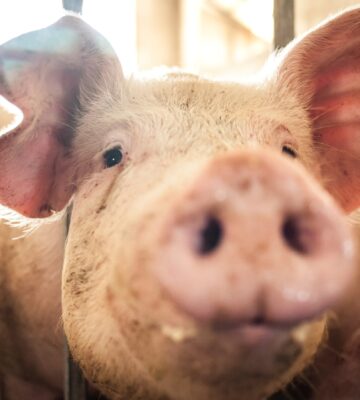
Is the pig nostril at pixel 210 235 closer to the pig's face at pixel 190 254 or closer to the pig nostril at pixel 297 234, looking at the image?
the pig's face at pixel 190 254

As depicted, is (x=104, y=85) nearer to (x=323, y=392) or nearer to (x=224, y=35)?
(x=323, y=392)

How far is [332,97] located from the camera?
236 centimetres

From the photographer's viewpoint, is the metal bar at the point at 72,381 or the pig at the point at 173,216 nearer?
the pig at the point at 173,216

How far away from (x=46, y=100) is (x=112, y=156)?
0.38 m

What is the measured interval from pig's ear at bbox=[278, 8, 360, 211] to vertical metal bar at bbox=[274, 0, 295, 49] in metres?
0.51

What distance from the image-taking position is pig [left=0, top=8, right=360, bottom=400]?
108 centimetres

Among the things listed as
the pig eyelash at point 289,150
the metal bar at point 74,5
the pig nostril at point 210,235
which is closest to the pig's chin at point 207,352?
the pig nostril at point 210,235

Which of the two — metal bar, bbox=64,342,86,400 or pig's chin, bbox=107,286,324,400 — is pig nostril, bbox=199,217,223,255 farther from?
metal bar, bbox=64,342,86,400

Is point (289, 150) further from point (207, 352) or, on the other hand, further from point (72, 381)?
point (72, 381)

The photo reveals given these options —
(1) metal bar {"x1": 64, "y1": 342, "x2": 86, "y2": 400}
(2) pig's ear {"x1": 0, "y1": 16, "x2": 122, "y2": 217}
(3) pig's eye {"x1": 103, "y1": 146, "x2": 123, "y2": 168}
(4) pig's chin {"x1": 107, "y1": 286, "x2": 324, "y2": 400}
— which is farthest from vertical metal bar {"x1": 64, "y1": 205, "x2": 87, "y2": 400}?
(4) pig's chin {"x1": 107, "y1": 286, "x2": 324, "y2": 400}

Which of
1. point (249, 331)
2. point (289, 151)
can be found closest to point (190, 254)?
point (249, 331)

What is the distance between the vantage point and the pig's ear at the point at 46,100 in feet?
6.38

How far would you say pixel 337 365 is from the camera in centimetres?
232

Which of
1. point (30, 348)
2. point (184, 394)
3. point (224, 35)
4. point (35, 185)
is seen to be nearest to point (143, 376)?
point (184, 394)
